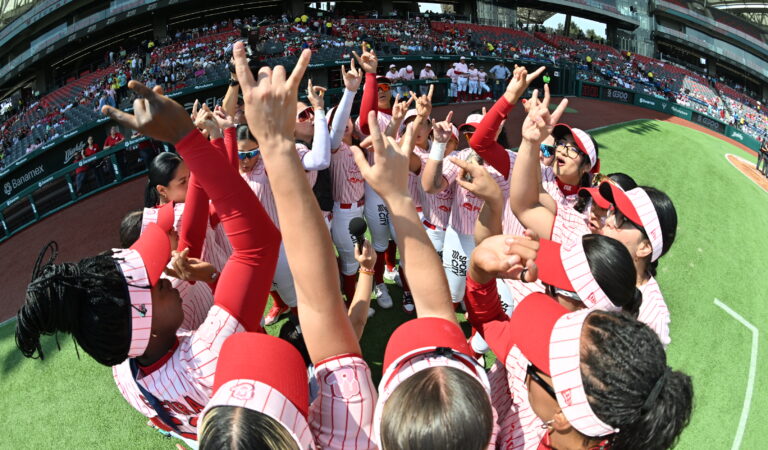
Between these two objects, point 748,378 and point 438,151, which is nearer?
point 438,151

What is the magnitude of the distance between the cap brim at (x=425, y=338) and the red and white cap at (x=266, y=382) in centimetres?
32

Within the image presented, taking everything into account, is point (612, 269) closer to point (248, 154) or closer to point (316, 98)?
point (316, 98)

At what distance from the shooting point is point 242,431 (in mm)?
1087

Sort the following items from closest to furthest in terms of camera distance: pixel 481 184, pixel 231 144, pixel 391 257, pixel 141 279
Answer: pixel 141 279 < pixel 481 184 < pixel 231 144 < pixel 391 257

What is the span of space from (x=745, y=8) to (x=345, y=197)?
59442 mm

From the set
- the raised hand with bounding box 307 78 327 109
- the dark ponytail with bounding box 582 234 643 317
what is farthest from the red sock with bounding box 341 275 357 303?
the dark ponytail with bounding box 582 234 643 317

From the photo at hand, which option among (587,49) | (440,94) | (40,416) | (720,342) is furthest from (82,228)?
(587,49)

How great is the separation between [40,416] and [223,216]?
391cm

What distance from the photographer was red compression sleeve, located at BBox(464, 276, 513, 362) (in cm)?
202

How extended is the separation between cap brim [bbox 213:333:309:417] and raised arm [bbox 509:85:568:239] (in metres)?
1.91

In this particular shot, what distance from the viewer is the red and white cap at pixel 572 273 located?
178 cm

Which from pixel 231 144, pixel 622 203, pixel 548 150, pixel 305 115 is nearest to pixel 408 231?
pixel 622 203

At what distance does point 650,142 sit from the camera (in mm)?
11984

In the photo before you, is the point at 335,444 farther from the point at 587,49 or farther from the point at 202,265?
the point at 587,49
